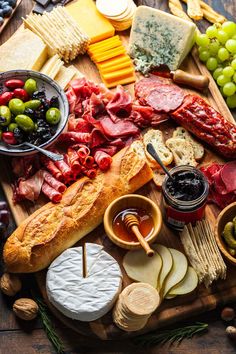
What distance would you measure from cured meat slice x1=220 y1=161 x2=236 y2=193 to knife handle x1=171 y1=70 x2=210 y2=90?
57 cm

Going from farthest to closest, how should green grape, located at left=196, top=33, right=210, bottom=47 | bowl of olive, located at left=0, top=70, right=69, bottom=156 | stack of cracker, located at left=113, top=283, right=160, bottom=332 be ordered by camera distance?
1. green grape, located at left=196, top=33, right=210, bottom=47
2. bowl of olive, located at left=0, top=70, right=69, bottom=156
3. stack of cracker, located at left=113, top=283, right=160, bottom=332

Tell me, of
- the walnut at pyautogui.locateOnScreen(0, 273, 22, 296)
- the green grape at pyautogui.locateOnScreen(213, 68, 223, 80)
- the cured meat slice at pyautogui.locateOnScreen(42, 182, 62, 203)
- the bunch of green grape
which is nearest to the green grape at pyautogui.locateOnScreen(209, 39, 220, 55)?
the bunch of green grape

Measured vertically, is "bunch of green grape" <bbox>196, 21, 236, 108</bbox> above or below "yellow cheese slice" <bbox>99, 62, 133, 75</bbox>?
below

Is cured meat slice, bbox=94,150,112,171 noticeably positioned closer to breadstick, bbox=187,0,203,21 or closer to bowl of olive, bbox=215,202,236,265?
bowl of olive, bbox=215,202,236,265

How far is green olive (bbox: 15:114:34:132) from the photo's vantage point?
159 inches

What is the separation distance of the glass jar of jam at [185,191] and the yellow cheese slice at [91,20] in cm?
125

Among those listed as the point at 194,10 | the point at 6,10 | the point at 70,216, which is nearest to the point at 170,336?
the point at 70,216

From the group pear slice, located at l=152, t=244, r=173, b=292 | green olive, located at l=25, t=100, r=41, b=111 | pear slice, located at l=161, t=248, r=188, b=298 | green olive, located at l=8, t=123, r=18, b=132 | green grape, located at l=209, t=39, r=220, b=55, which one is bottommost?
pear slice, located at l=161, t=248, r=188, b=298

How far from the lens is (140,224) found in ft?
12.7

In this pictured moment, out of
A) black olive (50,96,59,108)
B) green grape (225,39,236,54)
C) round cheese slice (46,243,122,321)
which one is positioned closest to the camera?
round cheese slice (46,243,122,321)

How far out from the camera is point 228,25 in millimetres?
4441

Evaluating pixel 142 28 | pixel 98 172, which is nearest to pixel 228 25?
pixel 142 28

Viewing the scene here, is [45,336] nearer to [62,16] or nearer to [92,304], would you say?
[92,304]

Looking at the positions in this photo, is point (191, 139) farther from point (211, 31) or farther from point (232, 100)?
point (211, 31)
